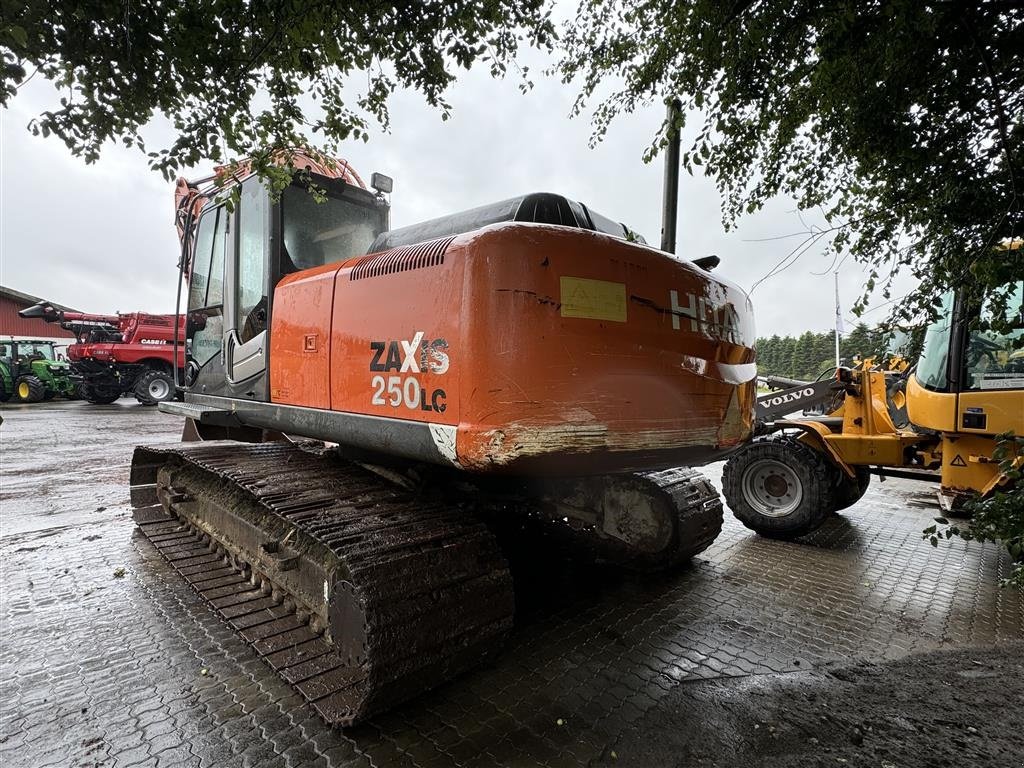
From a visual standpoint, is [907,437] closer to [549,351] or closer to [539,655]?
[539,655]

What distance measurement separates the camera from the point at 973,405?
3.91 metres

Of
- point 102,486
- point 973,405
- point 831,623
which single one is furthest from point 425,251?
point 102,486

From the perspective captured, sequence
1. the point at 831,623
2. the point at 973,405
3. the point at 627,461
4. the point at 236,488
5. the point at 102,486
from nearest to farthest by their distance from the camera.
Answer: the point at 627,461, the point at 831,623, the point at 236,488, the point at 973,405, the point at 102,486

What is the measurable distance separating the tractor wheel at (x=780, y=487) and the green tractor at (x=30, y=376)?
21090 millimetres

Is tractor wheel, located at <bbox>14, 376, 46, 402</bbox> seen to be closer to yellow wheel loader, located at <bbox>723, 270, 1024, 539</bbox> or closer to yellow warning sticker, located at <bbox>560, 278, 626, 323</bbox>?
yellow wheel loader, located at <bbox>723, 270, 1024, 539</bbox>

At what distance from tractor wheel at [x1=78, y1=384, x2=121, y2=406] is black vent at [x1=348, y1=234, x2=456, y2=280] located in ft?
59.8

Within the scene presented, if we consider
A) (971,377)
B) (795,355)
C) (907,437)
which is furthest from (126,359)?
(795,355)

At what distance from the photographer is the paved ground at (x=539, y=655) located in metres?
1.89

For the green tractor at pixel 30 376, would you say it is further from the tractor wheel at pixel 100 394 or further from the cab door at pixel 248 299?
the cab door at pixel 248 299

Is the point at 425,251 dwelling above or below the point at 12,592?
above

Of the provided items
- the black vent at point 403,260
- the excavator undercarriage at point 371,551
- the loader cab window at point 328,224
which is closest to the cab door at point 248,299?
the loader cab window at point 328,224

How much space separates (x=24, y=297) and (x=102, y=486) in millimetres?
33876

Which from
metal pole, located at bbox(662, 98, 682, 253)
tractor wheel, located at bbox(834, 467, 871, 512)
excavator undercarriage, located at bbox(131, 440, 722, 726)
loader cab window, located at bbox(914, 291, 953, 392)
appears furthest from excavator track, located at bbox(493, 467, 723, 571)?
loader cab window, located at bbox(914, 291, 953, 392)

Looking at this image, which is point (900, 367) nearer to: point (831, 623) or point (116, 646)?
point (831, 623)
